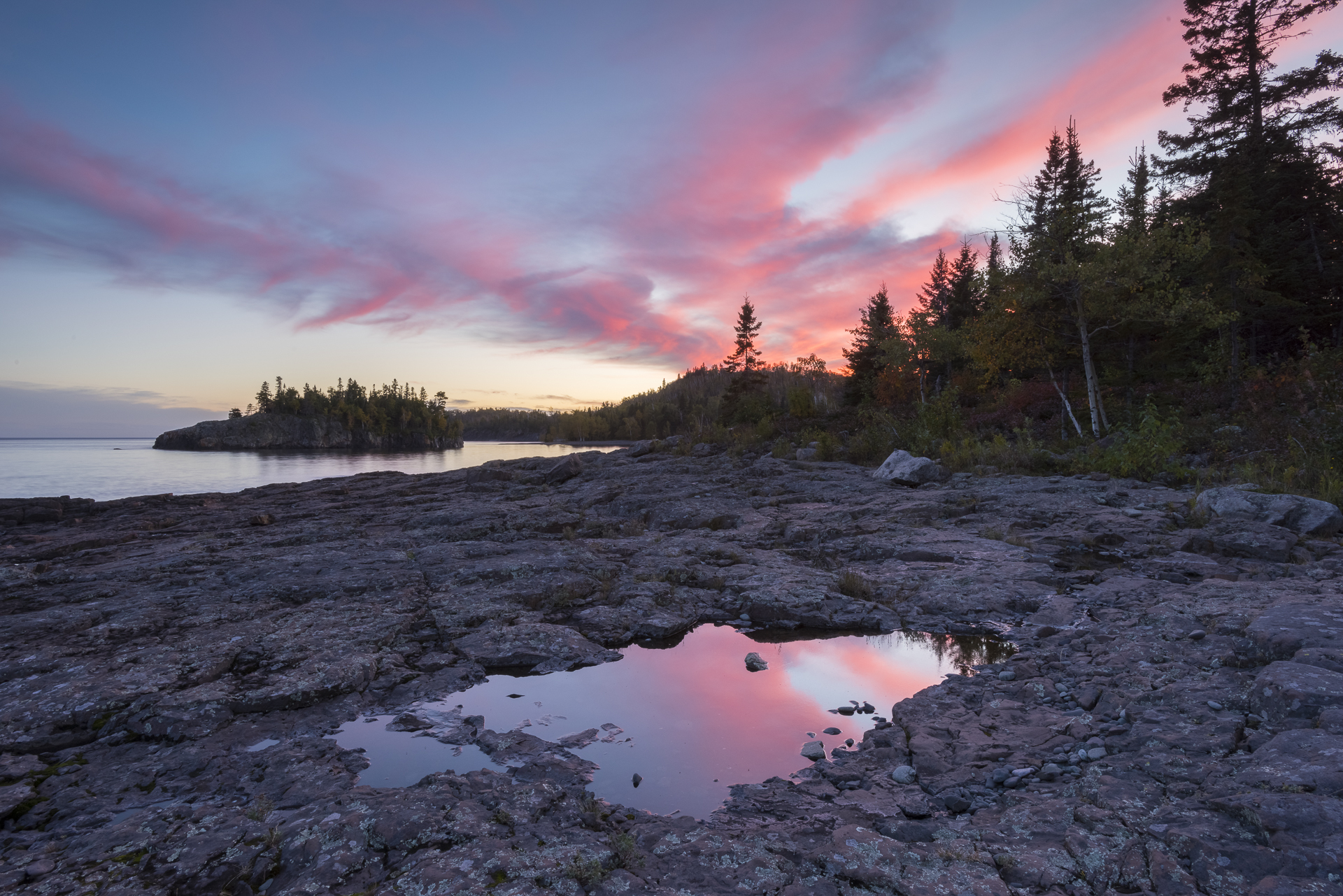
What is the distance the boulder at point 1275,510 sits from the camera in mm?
9062

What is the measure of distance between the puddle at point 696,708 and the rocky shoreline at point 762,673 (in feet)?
0.76

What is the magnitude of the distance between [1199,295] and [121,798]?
32.8 meters

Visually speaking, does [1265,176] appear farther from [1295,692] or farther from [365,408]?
[365,408]

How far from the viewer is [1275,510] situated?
956 centimetres

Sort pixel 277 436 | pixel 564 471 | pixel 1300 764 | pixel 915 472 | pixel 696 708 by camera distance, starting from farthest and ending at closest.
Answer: pixel 277 436 < pixel 564 471 < pixel 915 472 < pixel 696 708 < pixel 1300 764

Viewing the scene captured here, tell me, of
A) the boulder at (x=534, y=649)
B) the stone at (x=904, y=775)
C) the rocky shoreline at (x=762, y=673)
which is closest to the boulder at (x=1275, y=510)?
the rocky shoreline at (x=762, y=673)

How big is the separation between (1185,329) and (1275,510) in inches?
897

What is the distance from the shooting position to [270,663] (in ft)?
18.9

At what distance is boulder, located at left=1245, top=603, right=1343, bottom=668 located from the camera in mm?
4719

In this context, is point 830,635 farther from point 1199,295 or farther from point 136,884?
point 1199,295

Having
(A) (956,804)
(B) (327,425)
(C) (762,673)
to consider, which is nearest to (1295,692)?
(A) (956,804)

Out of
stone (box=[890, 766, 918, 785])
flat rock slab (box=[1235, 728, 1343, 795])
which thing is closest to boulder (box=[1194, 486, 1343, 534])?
flat rock slab (box=[1235, 728, 1343, 795])

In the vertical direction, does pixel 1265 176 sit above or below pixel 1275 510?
above

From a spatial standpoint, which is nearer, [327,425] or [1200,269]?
[1200,269]
